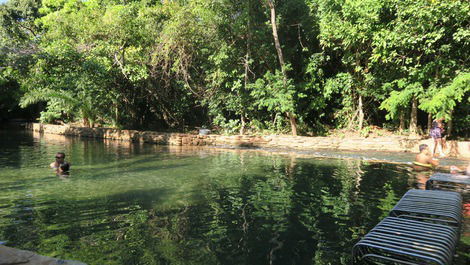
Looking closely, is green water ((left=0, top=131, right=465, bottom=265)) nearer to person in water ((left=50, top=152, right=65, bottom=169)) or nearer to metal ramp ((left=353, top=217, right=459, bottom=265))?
person in water ((left=50, top=152, right=65, bottom=169))

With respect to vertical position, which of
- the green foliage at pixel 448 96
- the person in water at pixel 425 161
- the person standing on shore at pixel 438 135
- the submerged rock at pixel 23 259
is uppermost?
the green foliage at pixel 448 96

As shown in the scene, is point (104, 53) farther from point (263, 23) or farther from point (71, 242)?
point (71, 242)

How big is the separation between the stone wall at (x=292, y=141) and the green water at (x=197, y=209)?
3.31 meters

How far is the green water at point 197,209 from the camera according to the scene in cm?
474

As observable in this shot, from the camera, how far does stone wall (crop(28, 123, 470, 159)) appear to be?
1412 cm

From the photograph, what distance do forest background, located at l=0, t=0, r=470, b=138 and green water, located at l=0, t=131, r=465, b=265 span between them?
539cm

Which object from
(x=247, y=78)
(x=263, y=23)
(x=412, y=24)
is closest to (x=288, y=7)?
(x=263, y=23)

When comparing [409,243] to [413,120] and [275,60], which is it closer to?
[413,120]

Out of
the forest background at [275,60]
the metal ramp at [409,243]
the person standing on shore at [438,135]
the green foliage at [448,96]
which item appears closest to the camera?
the metal ramp at [409,243]

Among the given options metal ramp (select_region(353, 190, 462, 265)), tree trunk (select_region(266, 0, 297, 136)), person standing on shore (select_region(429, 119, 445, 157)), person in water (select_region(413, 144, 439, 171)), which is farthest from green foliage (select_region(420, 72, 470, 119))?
metal ramp (select_region(353, 190, 462, 265))

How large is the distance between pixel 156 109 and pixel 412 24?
17037 mm

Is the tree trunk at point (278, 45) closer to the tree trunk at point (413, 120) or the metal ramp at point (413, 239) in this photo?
the tree trunk at point (413, 120)

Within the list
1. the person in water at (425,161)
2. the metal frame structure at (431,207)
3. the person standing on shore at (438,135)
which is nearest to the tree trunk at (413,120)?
the person standing on shore at (438,135)

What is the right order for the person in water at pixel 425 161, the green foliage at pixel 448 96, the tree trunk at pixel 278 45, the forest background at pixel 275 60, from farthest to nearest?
the tree trunk at pixel 278 45 → the forest background at pixel 275 60 → the green foliage at pixel 448 96 → the person in water at pixel 425 161
